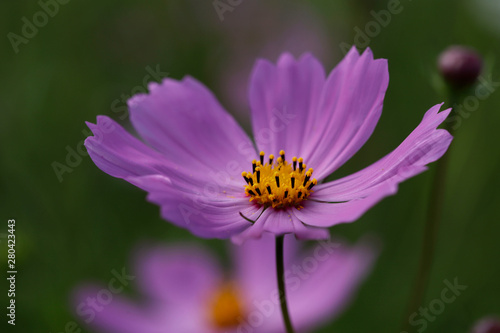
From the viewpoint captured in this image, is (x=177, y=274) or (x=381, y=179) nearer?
(x=381, y=179)

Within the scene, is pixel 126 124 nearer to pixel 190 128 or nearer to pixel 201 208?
pixel 190 128

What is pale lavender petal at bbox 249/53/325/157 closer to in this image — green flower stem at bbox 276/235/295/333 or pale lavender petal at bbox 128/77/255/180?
pale lavender petal at bbox 128/77/255/180

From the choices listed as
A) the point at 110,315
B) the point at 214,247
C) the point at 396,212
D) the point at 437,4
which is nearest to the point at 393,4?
the point at 437,4

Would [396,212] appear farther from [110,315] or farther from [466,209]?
[110,315]

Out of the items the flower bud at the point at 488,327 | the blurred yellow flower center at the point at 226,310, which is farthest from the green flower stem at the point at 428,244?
the blurred yellow flower center at the point at 226,310

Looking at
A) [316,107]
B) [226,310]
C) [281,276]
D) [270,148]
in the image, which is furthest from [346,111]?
[226,310]

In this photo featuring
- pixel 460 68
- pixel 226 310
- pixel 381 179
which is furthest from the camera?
pixel 226 310
